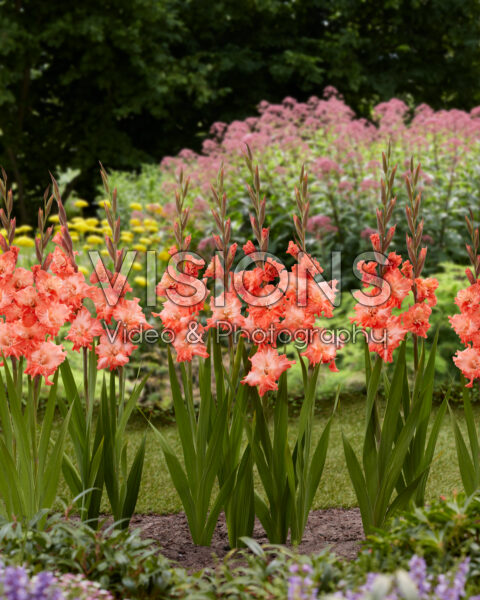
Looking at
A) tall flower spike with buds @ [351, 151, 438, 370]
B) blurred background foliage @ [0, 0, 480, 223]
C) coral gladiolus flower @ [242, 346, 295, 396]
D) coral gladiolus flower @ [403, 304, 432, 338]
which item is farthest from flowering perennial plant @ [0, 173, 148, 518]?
blurred background foliage @ [0, 0, 480, 223]

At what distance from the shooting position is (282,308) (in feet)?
8.86

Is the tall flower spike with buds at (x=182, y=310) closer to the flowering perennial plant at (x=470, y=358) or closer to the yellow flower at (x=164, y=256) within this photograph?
the flowering perennial plant at (x=470, y=358)

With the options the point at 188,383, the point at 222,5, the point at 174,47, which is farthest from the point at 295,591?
the point at 174,47

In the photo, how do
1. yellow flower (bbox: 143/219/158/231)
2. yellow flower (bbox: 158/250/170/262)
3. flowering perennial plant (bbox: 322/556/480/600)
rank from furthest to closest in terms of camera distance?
1. yellow flower (bbox: 143/219/158/231)
2. yellow flower (bbox: 158/250/170/262)
3. flowering perennial plant (bbox: 322/556/480/600)

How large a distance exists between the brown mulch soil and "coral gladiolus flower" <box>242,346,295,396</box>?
0.65 m

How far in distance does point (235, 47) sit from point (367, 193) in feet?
29.5

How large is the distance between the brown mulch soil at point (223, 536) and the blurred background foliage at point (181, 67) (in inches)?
420

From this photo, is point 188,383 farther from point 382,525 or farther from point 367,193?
point 367,193

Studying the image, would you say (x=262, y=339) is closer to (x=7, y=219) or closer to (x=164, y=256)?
(x=7, y=219)

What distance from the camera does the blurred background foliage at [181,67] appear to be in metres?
13.3

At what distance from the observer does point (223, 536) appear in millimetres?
3146

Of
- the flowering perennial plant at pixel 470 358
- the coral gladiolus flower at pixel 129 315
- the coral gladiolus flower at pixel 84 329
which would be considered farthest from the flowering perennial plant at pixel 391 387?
the coral gladiolus flower at pixel 84 329

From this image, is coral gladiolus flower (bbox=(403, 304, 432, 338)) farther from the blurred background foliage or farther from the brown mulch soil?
the blurred background foliage

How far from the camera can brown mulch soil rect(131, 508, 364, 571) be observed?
9.13 ft
